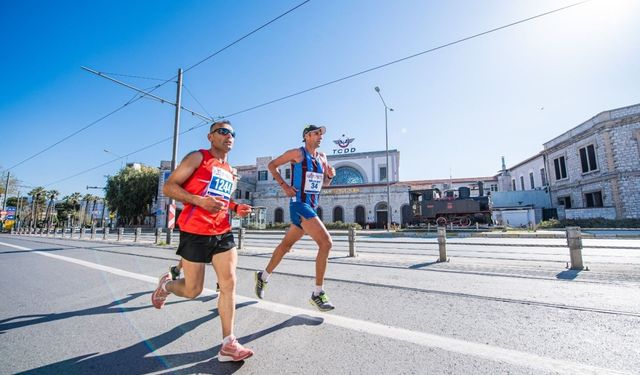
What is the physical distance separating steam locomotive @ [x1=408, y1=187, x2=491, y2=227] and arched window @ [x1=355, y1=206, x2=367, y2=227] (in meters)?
10.9

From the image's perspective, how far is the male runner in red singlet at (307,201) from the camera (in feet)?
10.5

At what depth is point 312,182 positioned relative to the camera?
11.6 feet

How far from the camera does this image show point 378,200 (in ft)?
113

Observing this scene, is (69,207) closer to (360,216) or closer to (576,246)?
(360,216)

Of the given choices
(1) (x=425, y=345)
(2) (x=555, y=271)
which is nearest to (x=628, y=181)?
(2) (x=555, y=271)

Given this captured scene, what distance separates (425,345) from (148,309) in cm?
319

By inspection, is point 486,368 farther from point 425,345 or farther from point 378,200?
point 378,200

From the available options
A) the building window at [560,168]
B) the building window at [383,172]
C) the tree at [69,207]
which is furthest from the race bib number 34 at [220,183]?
the tree at [69,207]

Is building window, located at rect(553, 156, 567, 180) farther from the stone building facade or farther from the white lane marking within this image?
the white lane marking

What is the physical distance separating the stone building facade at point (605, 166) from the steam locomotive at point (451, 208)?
10.4 meters

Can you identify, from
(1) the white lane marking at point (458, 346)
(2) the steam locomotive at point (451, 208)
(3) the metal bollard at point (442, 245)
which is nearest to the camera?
(1) the white lane marking at point (458, 346)

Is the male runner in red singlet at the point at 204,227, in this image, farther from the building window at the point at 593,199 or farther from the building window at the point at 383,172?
the building window at the point at 383,172

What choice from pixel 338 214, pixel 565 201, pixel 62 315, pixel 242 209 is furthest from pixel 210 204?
pixel 565 201

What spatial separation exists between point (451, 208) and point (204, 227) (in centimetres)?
2412
